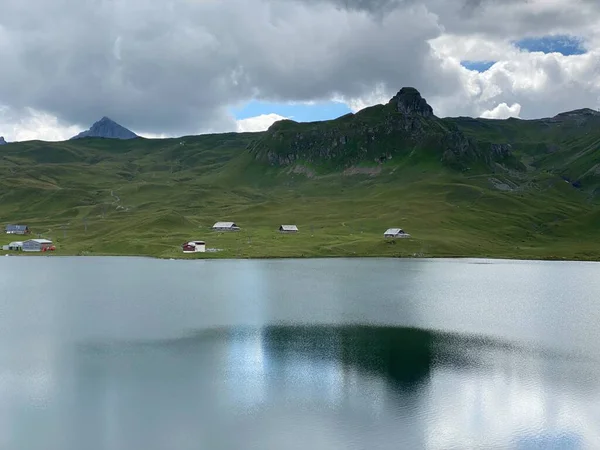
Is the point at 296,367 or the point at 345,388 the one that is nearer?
the point at 345,388

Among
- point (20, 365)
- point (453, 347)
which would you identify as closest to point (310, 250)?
point (453, 347)

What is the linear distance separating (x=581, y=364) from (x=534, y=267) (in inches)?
4700

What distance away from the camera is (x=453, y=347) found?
69.9 metres

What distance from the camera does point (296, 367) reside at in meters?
59.6

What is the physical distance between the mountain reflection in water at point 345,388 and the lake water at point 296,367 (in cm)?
21

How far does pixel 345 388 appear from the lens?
5284 centimetres

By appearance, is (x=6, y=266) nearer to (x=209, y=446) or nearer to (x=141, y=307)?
(x=141, y=307)

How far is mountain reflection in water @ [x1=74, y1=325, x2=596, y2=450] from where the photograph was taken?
42875 mm

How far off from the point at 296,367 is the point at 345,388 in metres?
8.31

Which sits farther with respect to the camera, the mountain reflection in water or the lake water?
the lake water

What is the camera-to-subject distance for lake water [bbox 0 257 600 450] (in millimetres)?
43156

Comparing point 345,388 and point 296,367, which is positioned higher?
point 296,367

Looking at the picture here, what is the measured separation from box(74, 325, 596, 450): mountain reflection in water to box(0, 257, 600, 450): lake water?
21cm

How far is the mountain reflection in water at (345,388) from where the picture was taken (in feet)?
141
